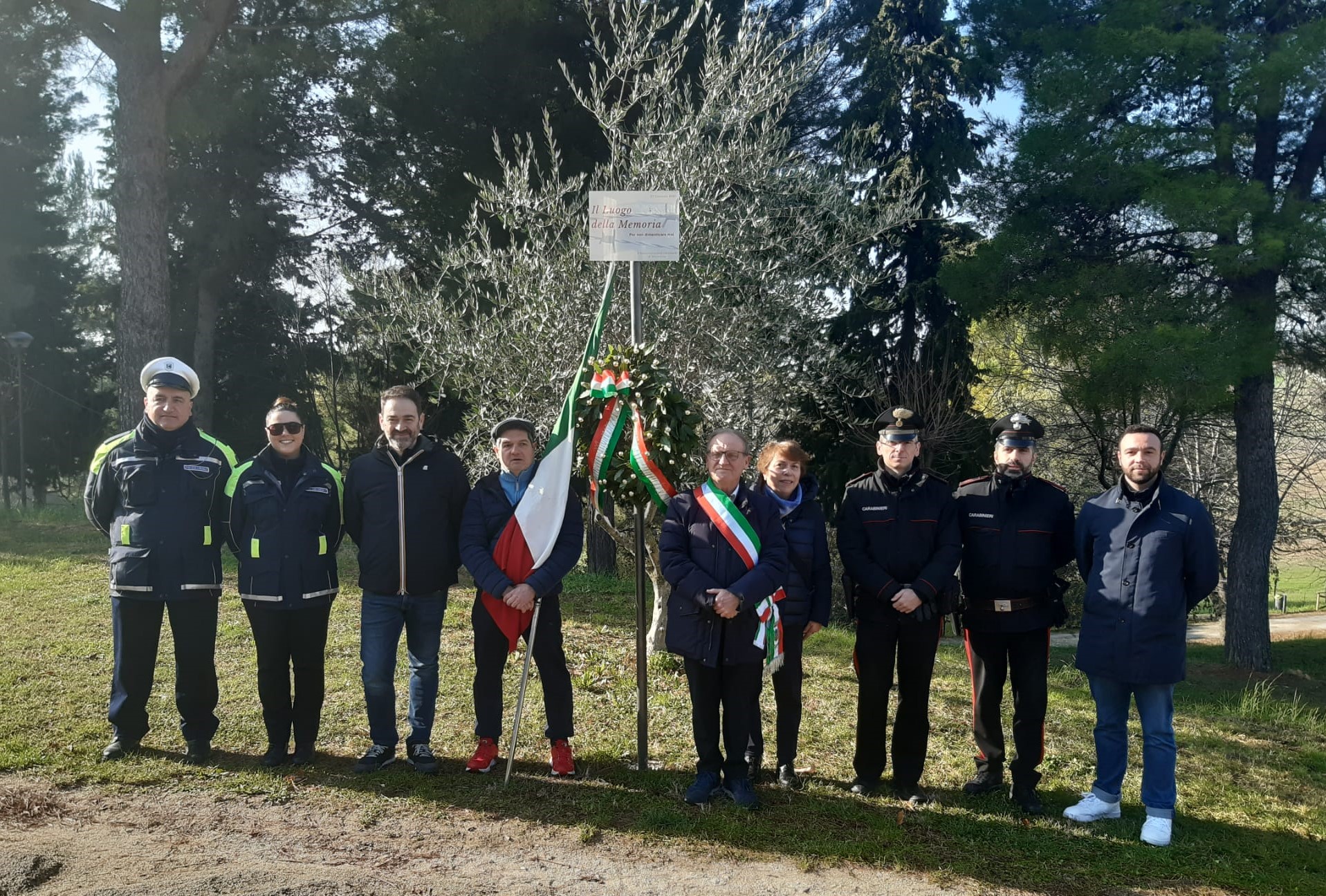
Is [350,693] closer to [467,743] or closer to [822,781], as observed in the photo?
[467,743]

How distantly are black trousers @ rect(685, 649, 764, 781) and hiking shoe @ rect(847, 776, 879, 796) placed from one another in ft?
2.13

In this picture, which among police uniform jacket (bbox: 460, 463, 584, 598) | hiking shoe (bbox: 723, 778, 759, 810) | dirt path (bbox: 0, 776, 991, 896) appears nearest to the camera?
dirt path (bbox: 0, 776, 991, 896)

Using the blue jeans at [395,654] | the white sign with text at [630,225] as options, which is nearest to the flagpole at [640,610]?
the white sign with text at [630,225]

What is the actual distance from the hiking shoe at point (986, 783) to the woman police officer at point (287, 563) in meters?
3.51

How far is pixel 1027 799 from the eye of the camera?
478cm

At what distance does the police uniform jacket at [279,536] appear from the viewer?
4.98 metres

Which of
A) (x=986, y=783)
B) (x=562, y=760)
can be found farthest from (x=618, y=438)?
(x=986, y=783)

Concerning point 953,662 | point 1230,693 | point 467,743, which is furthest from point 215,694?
point 1230,693

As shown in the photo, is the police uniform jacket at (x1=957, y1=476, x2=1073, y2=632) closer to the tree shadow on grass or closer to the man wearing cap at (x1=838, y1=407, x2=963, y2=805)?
the man wearing cap at (x1=838, y1=407, x2=963, y2=805)

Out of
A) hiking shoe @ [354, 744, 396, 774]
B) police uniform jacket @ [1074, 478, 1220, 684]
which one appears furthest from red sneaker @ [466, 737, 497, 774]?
police uniform jacket @ [1074, 478, 1220, 684]

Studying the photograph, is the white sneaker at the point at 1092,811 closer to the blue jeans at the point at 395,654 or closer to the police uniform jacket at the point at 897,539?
the police uniform jacket at the point at 897,539

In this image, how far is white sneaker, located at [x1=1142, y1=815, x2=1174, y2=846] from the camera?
4.38 m

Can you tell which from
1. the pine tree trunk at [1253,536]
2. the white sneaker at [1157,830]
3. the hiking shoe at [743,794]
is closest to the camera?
the white sneaker at [1157,830]

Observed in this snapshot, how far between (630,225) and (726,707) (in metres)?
2.60
